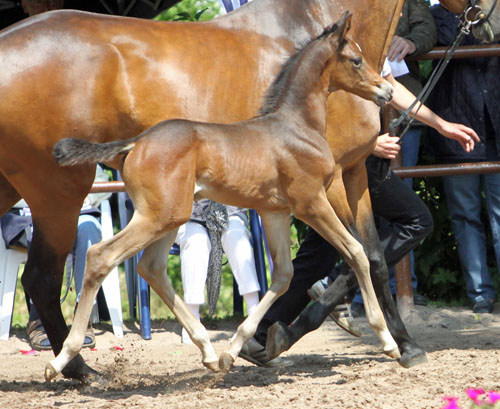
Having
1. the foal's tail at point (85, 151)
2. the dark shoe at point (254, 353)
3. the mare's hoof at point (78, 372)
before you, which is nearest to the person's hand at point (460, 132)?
the dark shoe at point (254, 353)

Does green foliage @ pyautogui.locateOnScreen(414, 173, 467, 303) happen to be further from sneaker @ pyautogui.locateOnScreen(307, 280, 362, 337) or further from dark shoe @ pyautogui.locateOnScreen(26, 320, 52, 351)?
dark shoe @ pyautogui.locateOnScreen(26, 320, 52, 351)

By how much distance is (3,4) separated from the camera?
7.70 meters

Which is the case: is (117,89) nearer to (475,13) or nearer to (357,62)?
(357,62)

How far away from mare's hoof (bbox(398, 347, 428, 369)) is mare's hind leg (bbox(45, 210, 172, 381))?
1.64 metres

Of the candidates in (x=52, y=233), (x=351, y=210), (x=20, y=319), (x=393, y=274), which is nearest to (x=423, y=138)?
(x=393, y=274)

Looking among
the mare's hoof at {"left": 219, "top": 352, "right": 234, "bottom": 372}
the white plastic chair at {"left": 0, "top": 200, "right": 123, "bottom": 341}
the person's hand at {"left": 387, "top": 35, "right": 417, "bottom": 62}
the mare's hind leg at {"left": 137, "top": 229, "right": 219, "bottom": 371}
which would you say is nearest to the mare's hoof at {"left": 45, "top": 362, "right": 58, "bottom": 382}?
the mare's hind leg at {"left": 137, "top": 229, "right": 219, "bottom": 371}

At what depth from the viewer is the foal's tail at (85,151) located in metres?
3.58

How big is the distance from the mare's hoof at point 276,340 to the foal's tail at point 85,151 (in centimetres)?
146

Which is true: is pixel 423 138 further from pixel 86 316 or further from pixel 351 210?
pixel 86 316

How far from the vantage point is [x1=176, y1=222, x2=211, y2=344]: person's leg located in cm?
601

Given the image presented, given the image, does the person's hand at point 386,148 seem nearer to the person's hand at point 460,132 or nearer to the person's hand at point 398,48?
the person's hand at point 460,132

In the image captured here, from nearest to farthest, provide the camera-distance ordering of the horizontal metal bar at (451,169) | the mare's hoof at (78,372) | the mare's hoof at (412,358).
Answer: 1. the mare's hoof at (78,372)
2. the mare's hoof at (412,358)
3. the horizontal metal bar at (451,169)

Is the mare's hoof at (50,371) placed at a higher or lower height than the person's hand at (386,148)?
lower

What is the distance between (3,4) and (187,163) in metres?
4.81
